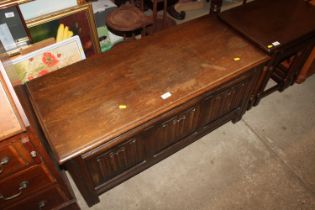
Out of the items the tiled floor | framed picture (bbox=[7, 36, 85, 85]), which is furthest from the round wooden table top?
the tiled floor

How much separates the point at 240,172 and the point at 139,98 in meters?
1.24

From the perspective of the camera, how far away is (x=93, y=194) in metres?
2.01

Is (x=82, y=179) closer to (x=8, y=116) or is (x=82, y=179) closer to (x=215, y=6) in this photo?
(x=8, y=116)

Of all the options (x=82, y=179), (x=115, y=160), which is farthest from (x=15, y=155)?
(x=115, y=160)

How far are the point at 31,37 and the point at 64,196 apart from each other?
1.19 meters

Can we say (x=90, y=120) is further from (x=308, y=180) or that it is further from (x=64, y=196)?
(x=308, y=180)

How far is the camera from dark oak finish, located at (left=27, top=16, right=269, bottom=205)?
1.63 metres

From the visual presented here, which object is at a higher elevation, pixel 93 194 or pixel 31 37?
pixel 31 37

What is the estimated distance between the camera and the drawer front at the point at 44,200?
171cm

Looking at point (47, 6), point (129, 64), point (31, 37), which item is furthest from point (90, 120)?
point (47, 6)

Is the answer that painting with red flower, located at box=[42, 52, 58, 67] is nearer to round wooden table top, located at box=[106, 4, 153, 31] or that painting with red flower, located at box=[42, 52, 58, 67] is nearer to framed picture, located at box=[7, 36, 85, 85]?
framed picture, located at box=[7, 36, 85, 85]

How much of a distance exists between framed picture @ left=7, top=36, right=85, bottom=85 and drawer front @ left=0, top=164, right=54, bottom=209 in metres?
0.75

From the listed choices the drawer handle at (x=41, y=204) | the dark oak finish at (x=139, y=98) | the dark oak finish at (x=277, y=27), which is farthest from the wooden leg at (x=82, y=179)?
the dark oak finish at (x=277, y=27)

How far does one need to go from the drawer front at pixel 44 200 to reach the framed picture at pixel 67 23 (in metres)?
1.13
